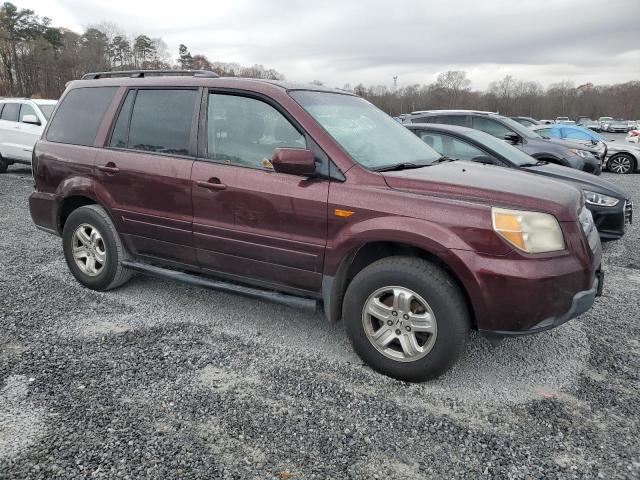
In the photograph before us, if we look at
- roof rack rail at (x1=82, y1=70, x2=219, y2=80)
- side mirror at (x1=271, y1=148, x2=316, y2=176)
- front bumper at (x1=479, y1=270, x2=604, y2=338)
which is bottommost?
front bumper at (x1=479, y1=270, x2=604, y2=338)

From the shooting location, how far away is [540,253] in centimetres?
276

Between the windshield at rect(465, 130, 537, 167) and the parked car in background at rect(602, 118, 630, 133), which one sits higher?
the windshield at rect(465, 130, 537, 167)

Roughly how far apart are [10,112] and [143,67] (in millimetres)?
55626

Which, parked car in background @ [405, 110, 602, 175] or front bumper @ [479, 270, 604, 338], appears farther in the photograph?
parked car in background @ [405, 110, 602, 175]

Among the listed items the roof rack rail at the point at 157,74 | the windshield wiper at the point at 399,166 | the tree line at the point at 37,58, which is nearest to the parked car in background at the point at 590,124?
the tree line at the point at 37,58

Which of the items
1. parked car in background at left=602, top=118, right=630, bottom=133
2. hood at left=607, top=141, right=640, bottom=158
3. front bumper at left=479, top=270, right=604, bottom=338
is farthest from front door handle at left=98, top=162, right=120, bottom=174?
parked car in background at left=602, top=118, right=630, bottom=133

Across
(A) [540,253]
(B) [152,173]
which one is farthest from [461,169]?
(B) [152,173]

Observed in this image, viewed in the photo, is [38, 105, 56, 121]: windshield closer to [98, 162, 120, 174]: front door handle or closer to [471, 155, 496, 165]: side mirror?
[98, 162, 120, 174]: front door handle

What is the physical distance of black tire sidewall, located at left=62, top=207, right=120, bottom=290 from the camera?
13.9 feet

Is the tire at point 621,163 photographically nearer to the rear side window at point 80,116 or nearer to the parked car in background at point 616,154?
the parked car in background at point 616,154

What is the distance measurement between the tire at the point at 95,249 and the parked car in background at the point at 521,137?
7.12 metres

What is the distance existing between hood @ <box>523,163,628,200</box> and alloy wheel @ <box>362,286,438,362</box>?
3.83 meters

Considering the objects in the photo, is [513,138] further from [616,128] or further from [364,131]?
[616,128]

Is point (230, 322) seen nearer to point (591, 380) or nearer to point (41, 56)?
point (591, 380)
